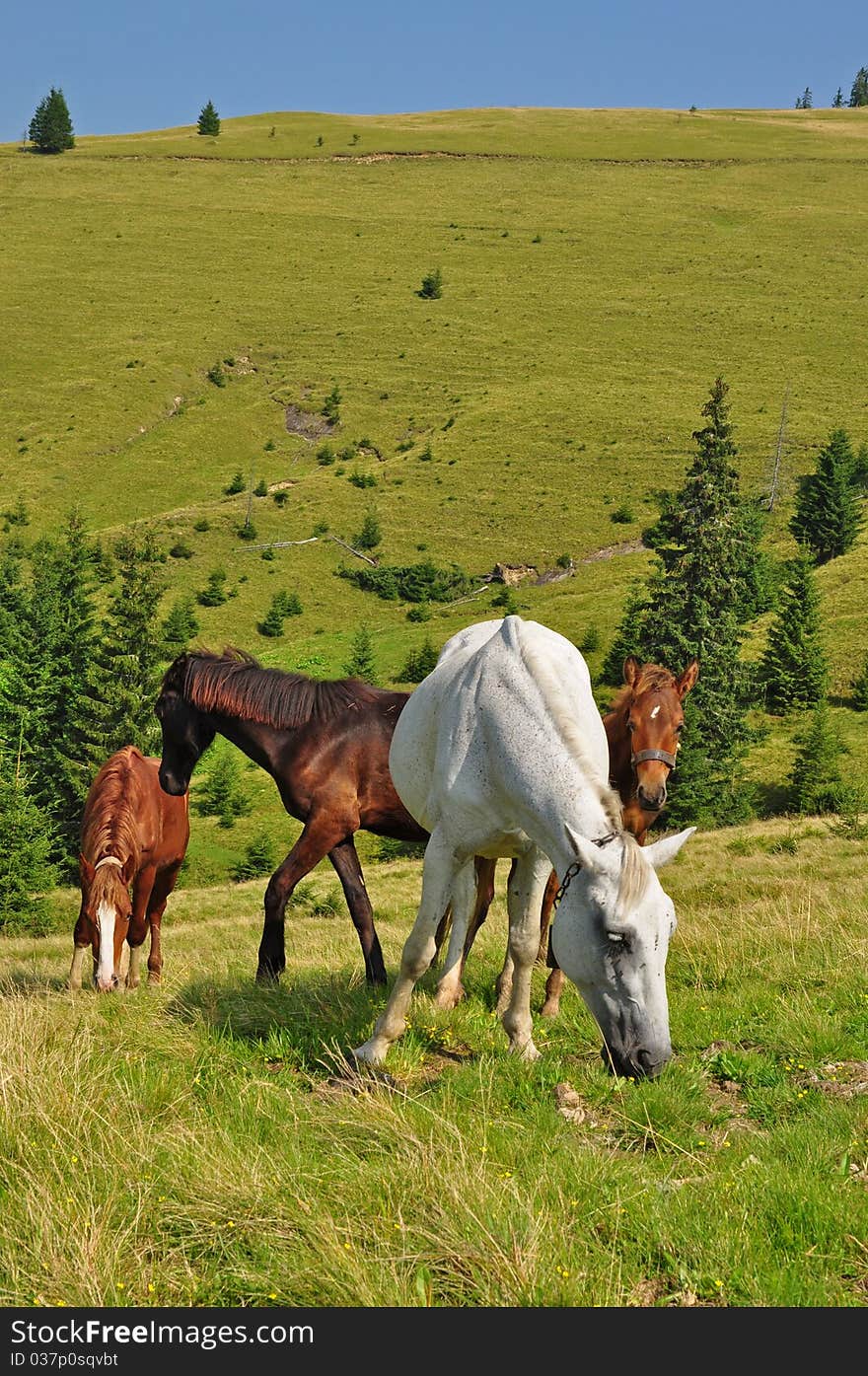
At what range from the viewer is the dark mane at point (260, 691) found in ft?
28.7

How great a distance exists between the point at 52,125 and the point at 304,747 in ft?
614

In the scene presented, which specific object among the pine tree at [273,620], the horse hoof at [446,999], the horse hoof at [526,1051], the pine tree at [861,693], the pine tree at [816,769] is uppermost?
the horse hoof at [526,1051]

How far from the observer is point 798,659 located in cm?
4703

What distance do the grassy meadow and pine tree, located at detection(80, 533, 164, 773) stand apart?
457cm

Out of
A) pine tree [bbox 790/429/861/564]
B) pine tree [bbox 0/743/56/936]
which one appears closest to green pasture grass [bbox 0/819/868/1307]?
pine tree [bbox 0/743/56/936]

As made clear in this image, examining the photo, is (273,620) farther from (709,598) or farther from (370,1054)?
(370,1054)

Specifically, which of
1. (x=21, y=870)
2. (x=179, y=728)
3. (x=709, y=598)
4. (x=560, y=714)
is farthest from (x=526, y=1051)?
(x=709, y=598)

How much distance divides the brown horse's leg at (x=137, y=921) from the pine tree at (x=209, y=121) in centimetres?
19487

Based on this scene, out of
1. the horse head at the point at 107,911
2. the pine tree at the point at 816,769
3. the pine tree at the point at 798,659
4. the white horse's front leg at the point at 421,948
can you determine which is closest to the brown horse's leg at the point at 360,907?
→ the white horse's front leg at the point at 421,948

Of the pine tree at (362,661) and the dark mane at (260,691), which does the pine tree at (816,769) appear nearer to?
the pine tree at (362,661)

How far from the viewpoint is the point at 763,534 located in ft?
231

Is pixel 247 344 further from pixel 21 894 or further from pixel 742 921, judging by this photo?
pixel 742 921

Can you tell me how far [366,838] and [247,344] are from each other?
273 ft

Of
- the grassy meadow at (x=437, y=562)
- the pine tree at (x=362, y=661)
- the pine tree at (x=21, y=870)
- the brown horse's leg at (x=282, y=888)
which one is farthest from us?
the pine tree at (x=362, y=661)
